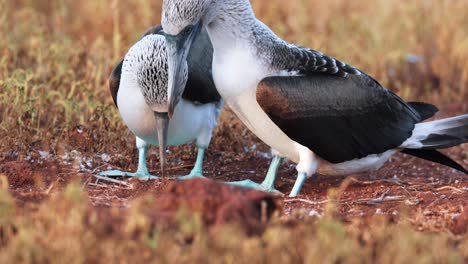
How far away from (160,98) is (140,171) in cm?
74

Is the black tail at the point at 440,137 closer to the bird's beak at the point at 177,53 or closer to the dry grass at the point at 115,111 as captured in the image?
the dry grass at the point at 115,111

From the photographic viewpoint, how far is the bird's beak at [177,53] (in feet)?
17.4

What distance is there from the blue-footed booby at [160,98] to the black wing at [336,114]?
67cm

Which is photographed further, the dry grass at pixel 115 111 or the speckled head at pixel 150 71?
the speckled head at pixel 150 71

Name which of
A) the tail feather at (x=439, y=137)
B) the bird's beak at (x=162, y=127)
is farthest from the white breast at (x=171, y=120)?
the tail feather at (x=439, y=137)

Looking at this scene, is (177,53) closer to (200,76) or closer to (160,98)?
(160,98)

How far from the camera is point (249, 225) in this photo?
399cm

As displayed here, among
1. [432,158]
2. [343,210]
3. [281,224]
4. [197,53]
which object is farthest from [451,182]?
[281,224]

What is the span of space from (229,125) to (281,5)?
3.76 metres

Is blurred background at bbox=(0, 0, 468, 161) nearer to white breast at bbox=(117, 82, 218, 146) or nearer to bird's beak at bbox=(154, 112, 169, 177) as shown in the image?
white breast at bbox=(117, 82, 218, 146)

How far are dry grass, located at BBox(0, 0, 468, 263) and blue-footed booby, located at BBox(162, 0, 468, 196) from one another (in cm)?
130

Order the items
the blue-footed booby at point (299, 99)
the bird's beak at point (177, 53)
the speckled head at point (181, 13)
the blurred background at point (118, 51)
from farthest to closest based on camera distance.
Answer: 1. the blurred background at point (118, 51)
2. the blue-footed booby at point (299, 99)
3. the bird's beak at point (177, 53)
4. the speckled head at point (181, 13)

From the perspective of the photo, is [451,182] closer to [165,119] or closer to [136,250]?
[165,119]

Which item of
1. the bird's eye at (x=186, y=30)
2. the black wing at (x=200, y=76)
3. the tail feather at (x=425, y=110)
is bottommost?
the tail feather at (x=425, y=110)
